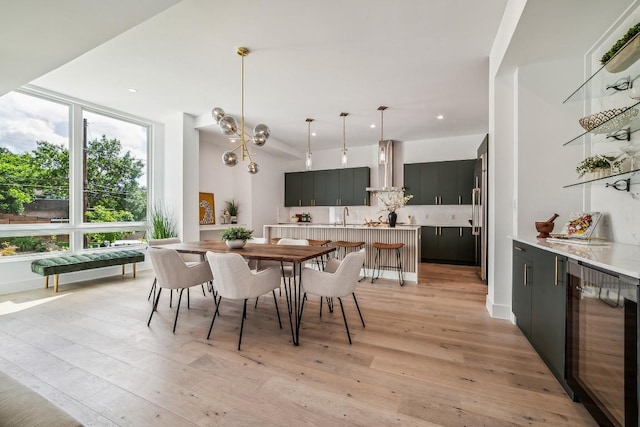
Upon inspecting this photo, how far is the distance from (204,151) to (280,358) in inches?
212

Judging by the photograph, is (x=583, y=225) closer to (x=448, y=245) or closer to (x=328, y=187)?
(x=448, y=245)

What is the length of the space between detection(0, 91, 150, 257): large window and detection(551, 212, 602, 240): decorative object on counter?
20.7ft

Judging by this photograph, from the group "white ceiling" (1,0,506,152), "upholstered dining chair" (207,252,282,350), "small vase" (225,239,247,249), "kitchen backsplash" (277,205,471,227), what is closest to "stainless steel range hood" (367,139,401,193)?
"kitchen backsplash" (277,205,471,227)

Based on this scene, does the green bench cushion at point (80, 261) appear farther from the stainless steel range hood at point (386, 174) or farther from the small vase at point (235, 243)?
the stainless steel range hood at point (386, 174)

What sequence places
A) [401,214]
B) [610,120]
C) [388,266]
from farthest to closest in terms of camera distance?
[401,214] < [388,266] < [610,120]

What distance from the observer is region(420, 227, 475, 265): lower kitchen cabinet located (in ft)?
19.8

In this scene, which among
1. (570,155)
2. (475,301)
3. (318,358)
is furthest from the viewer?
(475,301)

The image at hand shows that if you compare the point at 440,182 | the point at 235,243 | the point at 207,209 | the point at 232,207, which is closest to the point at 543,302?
the point at 235,243

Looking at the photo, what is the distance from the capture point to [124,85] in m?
3.91

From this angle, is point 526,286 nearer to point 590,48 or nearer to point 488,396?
point 488,396

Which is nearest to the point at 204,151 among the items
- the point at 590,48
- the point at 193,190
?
the point at 193,190

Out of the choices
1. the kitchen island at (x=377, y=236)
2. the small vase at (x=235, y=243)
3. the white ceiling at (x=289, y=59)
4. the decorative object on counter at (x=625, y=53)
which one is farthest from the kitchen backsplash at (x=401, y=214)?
the decorative object on counter at (x=625, y=53)

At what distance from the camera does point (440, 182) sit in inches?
251

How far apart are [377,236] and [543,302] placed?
2.94 meters
